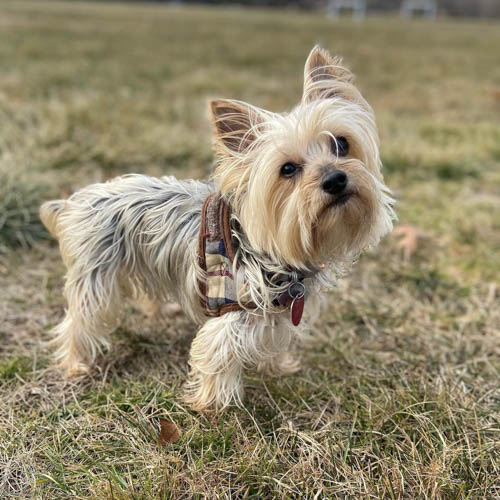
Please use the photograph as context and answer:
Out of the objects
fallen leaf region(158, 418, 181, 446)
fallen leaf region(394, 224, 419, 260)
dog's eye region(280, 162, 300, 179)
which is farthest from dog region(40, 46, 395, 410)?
fallen leaf region(394, 224, 419, 260)

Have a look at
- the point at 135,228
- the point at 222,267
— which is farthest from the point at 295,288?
the point at 135,228

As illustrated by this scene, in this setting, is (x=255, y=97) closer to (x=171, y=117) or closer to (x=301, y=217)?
(x=171, y=117)

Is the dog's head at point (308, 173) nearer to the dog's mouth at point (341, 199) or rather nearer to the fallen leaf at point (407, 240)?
the dog's mouth at point (341, 199)

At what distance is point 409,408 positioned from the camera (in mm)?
2629

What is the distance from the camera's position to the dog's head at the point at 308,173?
2.21 m

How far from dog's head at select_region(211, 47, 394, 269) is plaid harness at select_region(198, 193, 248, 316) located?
10cm

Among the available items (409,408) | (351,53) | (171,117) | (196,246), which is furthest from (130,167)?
(351,53)

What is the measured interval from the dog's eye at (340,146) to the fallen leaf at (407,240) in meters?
Answer: 2.16

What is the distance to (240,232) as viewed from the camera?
251cm

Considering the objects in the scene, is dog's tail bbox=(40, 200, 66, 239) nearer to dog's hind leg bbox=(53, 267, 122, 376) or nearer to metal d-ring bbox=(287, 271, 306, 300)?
dog's hind leg bbox=(53, 267, 122, 376)

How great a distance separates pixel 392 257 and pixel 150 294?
2257mm

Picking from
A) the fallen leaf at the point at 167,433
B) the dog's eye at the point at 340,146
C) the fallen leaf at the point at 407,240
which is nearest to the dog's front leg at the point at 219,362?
the fallen leaf at the point at 167,433

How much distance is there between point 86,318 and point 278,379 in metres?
1.17

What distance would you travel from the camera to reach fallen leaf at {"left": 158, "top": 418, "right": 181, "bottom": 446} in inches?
99.8
